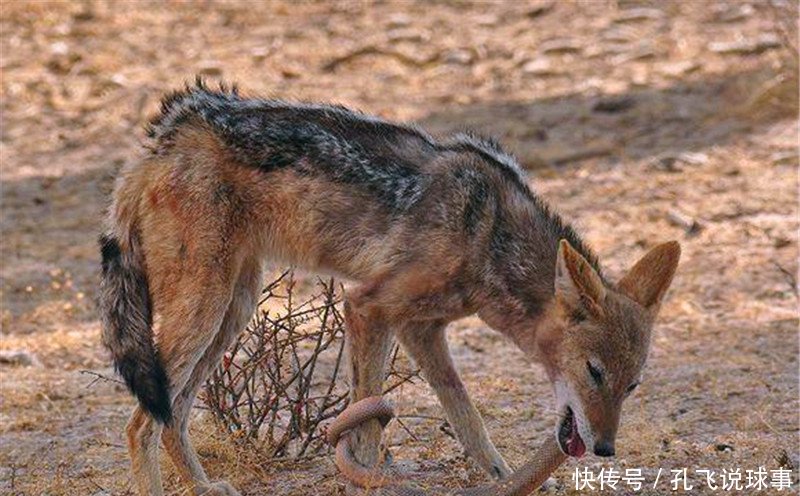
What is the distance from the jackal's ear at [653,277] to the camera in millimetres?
7125

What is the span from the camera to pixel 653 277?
7156 mm

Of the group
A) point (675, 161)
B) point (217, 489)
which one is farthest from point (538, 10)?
point (217, 489)

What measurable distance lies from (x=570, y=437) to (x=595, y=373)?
31cm

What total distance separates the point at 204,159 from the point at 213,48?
9524 millimetres

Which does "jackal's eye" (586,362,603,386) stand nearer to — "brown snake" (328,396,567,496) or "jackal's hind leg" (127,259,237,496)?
"brown snake" (328,396,567,496)

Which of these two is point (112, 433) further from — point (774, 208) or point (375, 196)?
point (774, 208)

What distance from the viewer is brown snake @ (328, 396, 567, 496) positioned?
6.93 meters

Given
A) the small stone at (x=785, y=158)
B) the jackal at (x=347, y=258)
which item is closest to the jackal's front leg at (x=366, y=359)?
the jackal at (x=347, y=258)

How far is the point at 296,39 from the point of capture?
663 inches

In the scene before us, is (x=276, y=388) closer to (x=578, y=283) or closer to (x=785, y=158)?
(x=578, y=283)

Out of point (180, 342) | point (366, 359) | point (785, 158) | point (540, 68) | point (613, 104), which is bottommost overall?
point (785, 158)

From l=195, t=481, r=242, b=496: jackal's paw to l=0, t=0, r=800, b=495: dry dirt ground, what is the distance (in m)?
0.24

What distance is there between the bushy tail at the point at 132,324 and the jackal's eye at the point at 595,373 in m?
1.81

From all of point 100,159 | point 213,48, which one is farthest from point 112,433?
point 213,48
